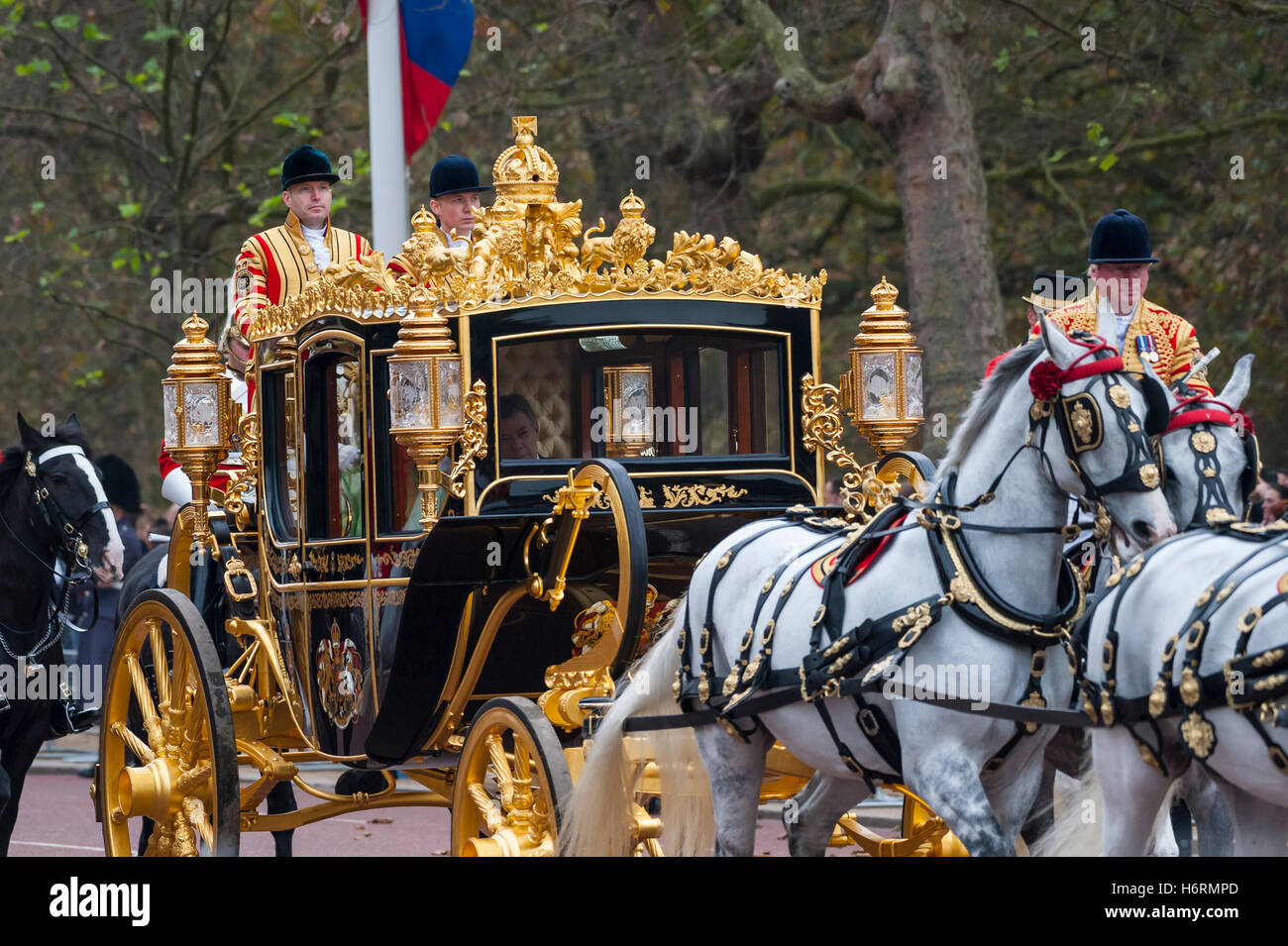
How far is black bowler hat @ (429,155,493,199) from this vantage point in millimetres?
7566

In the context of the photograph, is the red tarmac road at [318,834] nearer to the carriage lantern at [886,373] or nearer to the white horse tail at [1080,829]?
the carriage lantern at [886,373]

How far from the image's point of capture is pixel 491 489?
6.28 meters

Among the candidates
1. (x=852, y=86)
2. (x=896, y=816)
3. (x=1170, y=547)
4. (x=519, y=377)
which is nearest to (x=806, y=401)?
(x=519, y=377)

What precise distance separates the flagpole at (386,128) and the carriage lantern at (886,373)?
10.6 ft

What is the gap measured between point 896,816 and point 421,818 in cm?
308

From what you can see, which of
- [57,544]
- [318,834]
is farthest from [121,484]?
[57,544]

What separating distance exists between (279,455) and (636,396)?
1420 mm

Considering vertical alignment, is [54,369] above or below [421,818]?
above

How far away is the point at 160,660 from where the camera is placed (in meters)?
A: 7.30

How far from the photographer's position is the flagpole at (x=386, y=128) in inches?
375

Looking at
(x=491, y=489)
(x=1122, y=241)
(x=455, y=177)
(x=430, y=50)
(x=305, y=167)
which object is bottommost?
(x=491, y=489)

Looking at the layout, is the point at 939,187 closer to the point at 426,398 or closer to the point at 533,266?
the point at 533,266

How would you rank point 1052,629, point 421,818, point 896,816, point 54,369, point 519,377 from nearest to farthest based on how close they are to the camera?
point 1052,629
point 519,377
point 896,816
point 421,818
point 54,369
